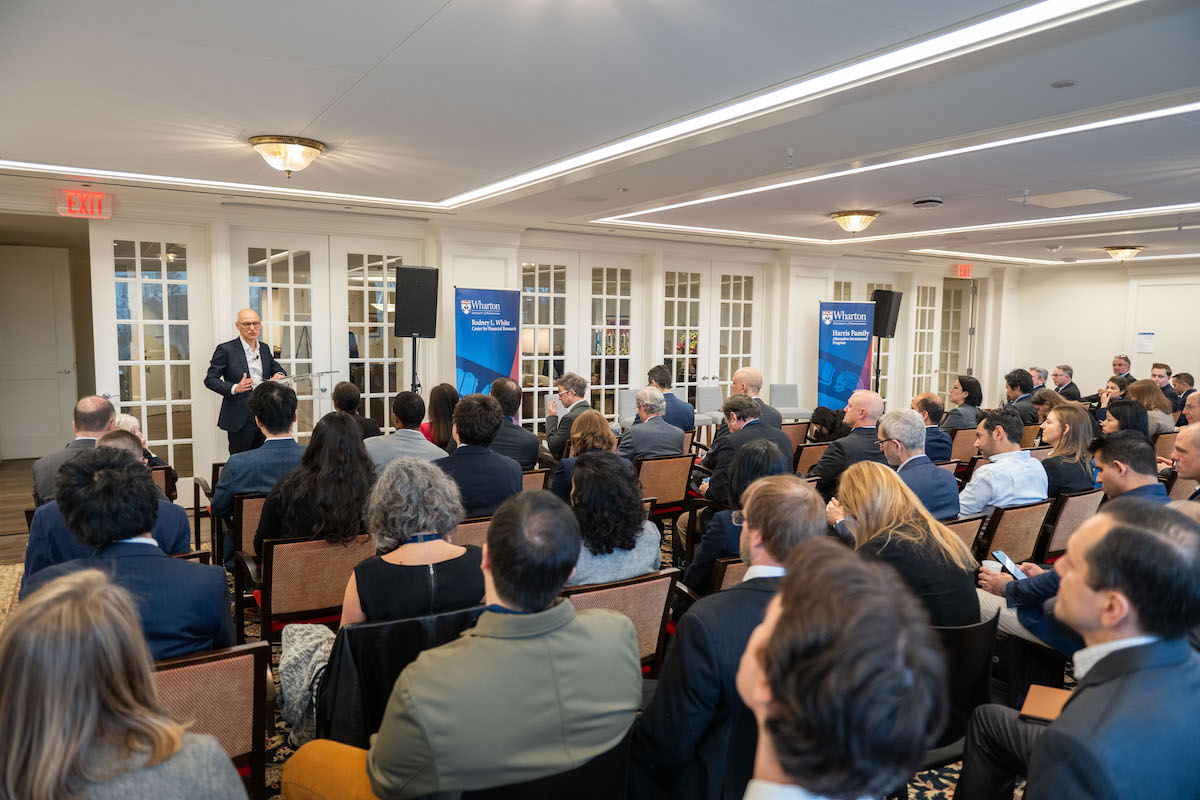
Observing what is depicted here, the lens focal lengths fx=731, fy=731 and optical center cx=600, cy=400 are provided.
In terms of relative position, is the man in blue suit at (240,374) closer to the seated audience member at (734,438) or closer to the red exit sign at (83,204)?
the red exit sign at (83,204)

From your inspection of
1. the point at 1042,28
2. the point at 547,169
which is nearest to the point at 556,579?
the point at 1042,28

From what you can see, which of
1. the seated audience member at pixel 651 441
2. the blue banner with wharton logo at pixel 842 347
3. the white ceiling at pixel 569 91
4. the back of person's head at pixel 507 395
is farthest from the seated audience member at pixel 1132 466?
Answer: the blue banner with wharton logo at pixel 842 347

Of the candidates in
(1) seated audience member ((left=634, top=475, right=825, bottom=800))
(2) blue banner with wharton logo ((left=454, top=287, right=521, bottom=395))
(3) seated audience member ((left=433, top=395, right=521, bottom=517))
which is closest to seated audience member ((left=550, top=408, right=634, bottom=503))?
(3) seated audience member ((left=433, top=395, right=521, bottom=517))

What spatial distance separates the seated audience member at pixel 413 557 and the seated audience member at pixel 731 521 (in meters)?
0.96

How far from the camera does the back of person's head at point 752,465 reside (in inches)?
114

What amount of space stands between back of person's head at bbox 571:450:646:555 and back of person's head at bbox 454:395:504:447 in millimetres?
902

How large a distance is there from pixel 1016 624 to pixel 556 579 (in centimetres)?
225

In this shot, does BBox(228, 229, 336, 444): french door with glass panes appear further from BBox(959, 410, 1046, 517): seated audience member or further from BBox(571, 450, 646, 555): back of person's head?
BBox(959, 410, 1046, 517): seated audience member

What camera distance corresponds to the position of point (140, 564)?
1.94m

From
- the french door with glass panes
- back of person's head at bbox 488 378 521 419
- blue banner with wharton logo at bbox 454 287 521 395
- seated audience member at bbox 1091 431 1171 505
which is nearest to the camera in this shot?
seated audience member at bbox 1091 431 1171 505

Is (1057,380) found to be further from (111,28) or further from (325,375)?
(111,28)

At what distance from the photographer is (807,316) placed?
10.7 meters

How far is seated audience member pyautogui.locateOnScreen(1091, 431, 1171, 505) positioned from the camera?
121 inches

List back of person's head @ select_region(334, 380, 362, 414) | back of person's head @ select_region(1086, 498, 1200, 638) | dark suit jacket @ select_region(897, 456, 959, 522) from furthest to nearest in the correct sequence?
back of person's head @ select_region(334, 380, 362, 414) → dark suit jacket @ select_region(897, 456, 959, 522) → back of person's head @ select_region(1086, 498, 1200, 638)
